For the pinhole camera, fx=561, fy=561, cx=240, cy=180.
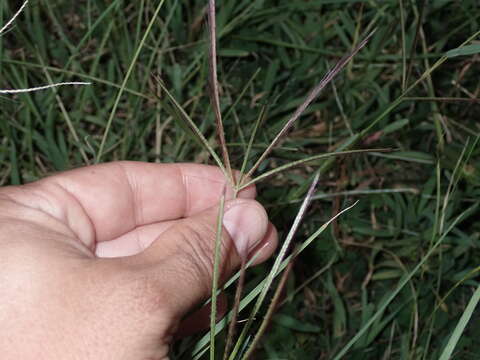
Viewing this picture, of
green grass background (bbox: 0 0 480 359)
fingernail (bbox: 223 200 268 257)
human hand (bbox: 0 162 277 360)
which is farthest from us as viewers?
green grass background (bbox: 0 0 480 359)

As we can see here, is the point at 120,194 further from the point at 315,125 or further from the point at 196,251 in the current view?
the point at 315,125

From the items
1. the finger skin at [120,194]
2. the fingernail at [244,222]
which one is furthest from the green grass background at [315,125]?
the fingernail at [244,222]

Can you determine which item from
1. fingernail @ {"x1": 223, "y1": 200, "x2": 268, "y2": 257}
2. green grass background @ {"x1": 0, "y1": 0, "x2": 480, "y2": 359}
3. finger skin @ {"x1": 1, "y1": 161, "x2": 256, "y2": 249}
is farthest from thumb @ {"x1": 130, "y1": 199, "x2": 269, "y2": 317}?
green grass background @ {"x1": 0, "y1": 0, "x2": 480, "y2": 359}

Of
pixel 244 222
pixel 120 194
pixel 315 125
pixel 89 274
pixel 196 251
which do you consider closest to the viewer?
pixel 89 274

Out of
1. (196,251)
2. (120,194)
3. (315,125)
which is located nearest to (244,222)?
(196,251)

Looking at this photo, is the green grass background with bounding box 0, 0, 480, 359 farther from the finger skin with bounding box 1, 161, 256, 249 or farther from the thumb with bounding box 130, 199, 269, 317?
the thumb with bounding box 130, 199, 269, 317

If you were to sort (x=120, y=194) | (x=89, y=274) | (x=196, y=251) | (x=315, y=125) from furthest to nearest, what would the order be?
1. (x=315, y=125)
2. (x=120, y=194)
3. (x=196, y=251)
4. (x=89, y=274)
